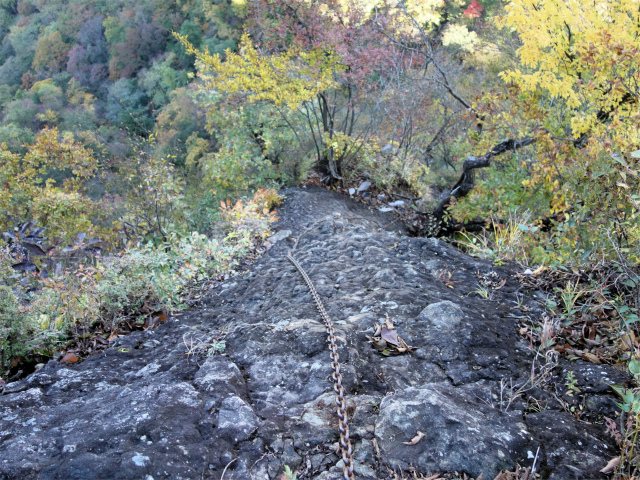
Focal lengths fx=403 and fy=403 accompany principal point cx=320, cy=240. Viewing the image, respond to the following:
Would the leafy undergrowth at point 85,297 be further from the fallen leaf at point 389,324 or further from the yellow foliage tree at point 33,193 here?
the yellow foliage tree at point 33,193

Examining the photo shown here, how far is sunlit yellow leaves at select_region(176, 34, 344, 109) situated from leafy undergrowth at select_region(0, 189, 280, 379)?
10.7 ft

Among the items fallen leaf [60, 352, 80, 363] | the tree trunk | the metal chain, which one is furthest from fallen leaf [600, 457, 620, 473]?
the tree trunk

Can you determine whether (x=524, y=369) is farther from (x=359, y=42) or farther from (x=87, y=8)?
(x=87, y=8)

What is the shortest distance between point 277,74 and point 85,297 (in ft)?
15.7

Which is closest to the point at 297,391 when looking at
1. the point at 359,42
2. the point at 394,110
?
the point at 359,42

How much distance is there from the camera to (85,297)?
2.73 m

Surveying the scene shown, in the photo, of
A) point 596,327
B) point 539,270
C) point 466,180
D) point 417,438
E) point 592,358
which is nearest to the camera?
point 417,438

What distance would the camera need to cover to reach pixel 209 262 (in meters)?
4.12

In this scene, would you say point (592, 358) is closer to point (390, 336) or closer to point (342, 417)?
point (390, 336)

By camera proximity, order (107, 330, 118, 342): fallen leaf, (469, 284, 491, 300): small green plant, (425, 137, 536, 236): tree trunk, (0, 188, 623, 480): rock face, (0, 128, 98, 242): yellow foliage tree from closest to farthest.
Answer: (0, 188, 623, 480): rock face, (107, 330, 118, 342): fallen leaf, (469, 284, 491, 300): small green plant, (425, 137, 536, 236): tree trunk, (0, 128, 98, 242): yellow foliage tree

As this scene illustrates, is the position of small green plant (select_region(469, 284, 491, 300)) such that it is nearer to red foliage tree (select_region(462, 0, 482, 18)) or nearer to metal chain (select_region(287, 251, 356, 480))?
metal chain (select_region(287, 251, 356, 480))

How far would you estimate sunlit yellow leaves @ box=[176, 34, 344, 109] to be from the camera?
20.4 ft

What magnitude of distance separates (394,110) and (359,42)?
1980mm

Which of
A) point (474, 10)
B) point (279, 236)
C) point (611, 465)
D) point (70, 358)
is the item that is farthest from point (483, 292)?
point (474, 10)
